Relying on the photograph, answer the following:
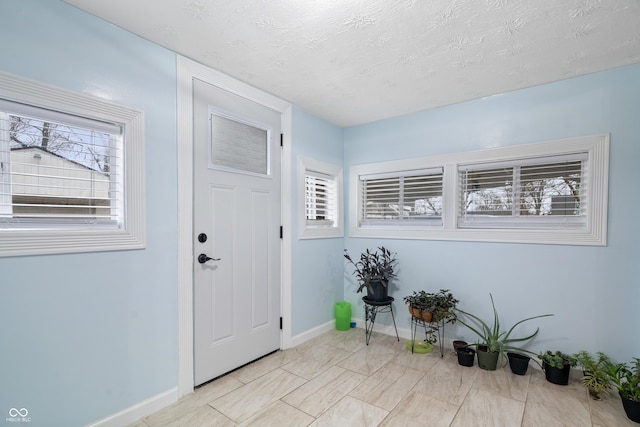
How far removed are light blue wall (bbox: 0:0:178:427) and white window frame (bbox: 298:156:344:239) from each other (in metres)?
1.30

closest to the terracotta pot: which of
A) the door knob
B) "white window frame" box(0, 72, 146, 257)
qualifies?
the door knob

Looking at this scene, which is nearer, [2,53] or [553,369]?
[2,53]

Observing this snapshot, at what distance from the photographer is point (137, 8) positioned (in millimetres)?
1606

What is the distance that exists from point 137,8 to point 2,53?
660 mm

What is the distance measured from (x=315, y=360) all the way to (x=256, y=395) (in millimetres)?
695

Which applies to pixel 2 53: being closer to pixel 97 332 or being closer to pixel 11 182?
pixel 11 182

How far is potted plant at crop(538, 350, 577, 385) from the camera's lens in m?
2.20

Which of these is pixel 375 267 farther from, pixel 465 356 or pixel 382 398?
pixel 382 398

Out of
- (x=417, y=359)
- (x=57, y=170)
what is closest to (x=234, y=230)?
(x=57, y=170)

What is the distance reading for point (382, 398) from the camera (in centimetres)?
206

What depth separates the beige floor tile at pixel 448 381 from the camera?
211 cm

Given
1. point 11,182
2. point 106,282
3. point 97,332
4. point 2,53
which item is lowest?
point 97,332

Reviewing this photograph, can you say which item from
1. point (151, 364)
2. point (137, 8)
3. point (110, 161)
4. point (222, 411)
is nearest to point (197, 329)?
point (151, 364)

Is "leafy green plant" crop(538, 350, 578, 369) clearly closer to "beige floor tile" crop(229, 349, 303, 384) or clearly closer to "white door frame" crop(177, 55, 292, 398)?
"beige floor tile" crop(229, 349, 303, 384)
